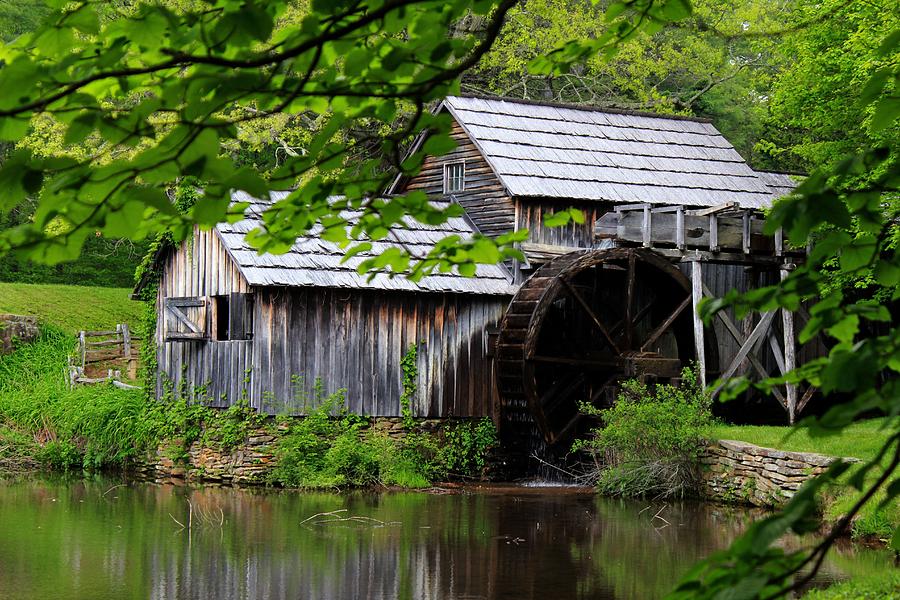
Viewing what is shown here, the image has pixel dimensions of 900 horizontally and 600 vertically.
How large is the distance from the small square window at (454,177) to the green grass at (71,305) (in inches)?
513

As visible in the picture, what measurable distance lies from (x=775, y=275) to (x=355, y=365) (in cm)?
858

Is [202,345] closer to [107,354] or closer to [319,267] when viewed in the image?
[319,267]

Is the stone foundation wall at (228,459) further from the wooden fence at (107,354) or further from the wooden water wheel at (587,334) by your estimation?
the wooden fence at (107,354)

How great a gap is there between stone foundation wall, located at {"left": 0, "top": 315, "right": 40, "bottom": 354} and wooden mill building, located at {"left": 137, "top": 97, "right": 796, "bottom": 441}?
8.49m

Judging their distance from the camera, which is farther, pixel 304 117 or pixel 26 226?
pixel 304 117

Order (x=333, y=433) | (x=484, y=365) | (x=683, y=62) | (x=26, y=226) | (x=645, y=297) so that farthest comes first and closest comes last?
1. (x=683, y=62)
2. (x=645, y=297)
3. (x=484, y=365)
4. (x=333, y=433)
5. (x=26, y=226)

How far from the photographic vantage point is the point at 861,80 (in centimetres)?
1869

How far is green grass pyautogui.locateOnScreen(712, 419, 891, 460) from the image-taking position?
566 inches

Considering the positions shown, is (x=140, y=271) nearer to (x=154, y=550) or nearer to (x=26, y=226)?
(x=154, y=550)

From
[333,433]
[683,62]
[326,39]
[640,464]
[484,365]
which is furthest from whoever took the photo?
[683,62]

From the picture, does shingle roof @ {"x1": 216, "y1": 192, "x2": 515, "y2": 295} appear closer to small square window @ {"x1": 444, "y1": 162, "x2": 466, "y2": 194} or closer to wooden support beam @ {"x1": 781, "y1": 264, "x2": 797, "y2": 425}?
small square window @ {"x1": 444, "y1": 162, "x2": 466, "y2": 194}

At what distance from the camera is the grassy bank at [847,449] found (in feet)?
40.1

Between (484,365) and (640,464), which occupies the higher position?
(484,365)

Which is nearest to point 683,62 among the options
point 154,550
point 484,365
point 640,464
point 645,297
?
point 645,297
